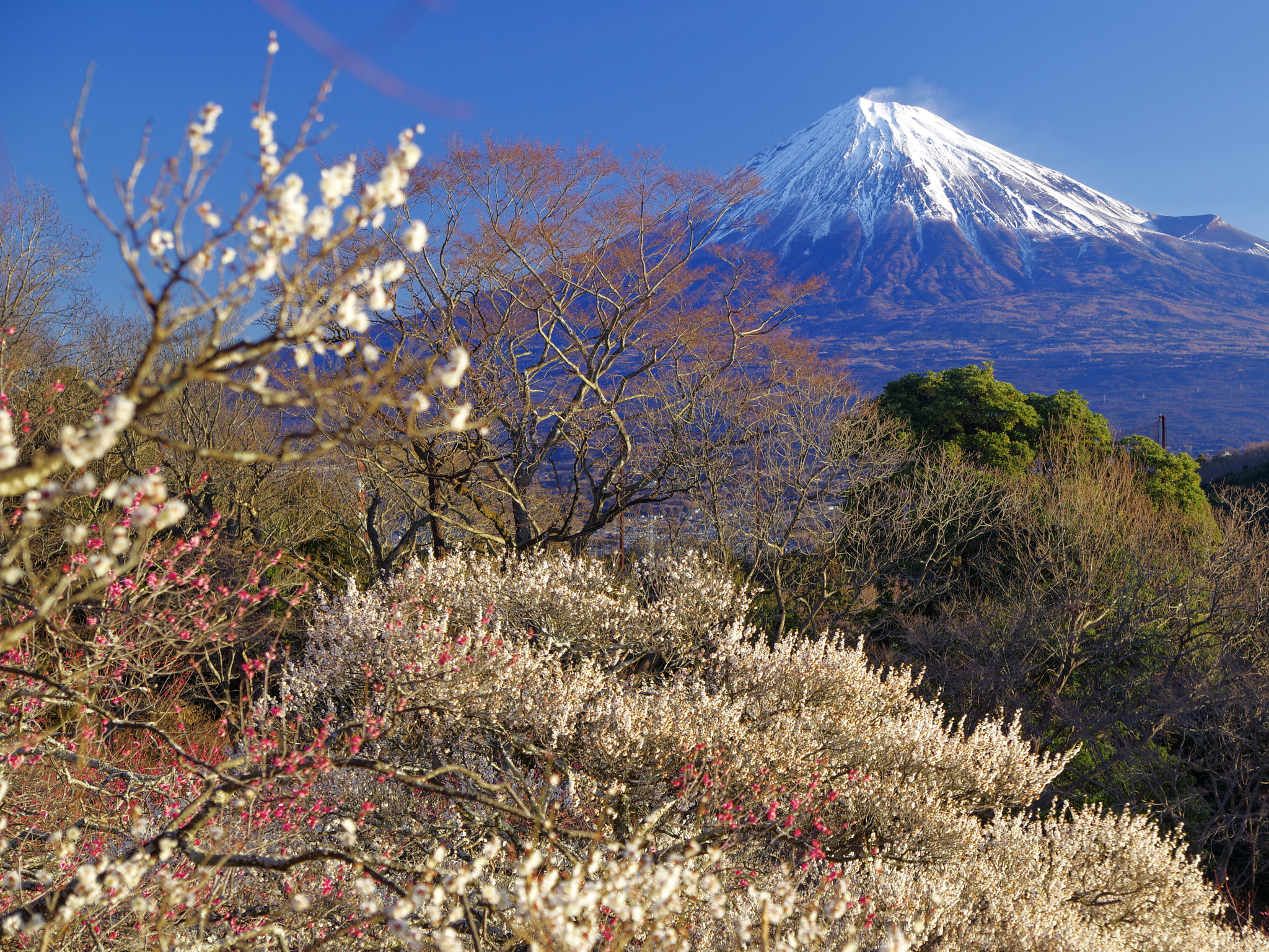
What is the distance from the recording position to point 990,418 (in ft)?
52.9

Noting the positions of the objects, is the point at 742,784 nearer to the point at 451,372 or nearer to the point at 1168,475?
the point at 451,372

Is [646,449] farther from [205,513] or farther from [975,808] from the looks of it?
[975,808]

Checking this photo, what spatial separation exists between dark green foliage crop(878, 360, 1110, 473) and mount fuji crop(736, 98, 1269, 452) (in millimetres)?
52539

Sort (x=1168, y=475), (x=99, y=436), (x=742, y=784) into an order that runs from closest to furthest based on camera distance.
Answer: (x=99, y=436) < (x=742, y=784) < (x=1168, y=475)

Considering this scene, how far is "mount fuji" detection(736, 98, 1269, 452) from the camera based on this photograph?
76250mm

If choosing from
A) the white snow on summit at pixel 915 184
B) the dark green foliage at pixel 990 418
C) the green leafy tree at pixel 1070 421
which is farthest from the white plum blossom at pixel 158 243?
the white snow on summit at pixel 915 184

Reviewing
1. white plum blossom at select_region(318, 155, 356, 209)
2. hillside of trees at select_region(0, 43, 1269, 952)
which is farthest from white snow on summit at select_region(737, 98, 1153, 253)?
white plum blossom at select_region(318, 155, 356, 209)

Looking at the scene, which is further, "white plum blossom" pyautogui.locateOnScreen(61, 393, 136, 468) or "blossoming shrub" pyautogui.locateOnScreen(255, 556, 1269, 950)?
"blossoming shrub" pyautogui.locateOnScreen(255, 556, 1269, 950)

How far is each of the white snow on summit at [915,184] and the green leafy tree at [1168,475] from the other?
90579 mm

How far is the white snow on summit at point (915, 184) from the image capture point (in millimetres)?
106188

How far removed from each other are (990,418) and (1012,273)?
96691 millimetres

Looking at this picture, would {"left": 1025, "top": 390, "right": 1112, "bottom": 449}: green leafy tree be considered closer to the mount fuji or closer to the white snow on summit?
the mount fuji

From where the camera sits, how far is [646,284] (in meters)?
10.7

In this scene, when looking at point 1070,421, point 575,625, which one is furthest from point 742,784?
point 1070,421
